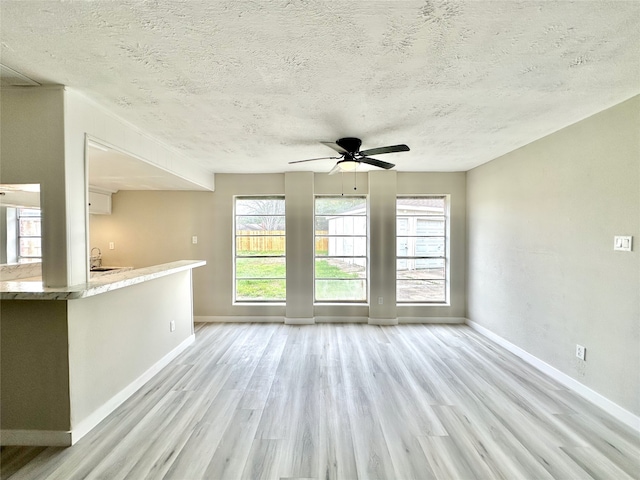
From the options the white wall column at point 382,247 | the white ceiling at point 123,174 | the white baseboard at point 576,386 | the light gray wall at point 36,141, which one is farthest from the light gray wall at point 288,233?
the light gray wall at point 36,141

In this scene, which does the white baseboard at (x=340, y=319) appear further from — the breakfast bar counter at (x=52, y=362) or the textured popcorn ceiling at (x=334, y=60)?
the textured popcorn ceiling at (x=334, y=60)

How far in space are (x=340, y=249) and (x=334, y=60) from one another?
3.48 metres

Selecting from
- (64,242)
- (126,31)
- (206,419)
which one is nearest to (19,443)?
(206,419)

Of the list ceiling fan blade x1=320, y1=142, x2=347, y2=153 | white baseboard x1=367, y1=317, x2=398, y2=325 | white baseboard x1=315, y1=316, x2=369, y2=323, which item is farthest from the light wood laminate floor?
ceiling fan blade x1=320, y1=142, x2=347, y2=153

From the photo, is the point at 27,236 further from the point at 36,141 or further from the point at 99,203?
the point at 36,141

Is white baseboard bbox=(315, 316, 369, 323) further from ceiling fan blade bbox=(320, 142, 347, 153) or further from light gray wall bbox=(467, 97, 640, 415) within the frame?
ceiling fan blade bbox=(320, 142, 347, 153)

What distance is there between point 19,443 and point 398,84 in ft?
12.3

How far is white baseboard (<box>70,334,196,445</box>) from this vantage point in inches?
77.5

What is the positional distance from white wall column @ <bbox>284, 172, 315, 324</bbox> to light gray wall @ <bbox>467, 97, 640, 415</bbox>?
9.18 ft

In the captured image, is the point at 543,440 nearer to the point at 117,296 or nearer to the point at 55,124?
the point at 117,296

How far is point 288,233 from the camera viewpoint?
4559 mm

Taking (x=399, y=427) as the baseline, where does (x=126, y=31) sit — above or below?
above

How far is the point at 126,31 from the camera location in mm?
1404

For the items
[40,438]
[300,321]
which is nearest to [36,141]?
[40,438]
